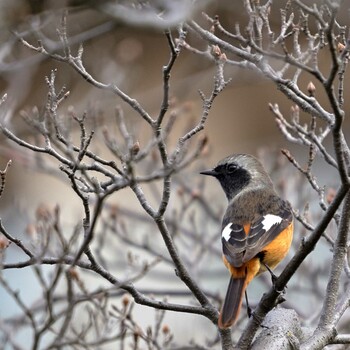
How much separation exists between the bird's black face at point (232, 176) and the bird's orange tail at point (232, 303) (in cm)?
162

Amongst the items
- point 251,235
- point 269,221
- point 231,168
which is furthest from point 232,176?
point 251,235

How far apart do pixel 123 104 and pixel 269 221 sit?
475cm

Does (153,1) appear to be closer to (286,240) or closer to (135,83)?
(286,240)

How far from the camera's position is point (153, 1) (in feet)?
21.7

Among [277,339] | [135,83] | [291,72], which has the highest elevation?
[135,83]

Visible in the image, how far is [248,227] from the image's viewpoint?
5.66 metres

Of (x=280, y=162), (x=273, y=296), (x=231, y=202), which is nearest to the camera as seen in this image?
(x=273, y=296)

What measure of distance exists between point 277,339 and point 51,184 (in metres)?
9.42

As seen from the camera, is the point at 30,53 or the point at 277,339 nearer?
the point at 277,339

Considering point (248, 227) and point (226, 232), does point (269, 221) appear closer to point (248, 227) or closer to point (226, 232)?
point (248, 227)

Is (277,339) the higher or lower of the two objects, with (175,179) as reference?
lower

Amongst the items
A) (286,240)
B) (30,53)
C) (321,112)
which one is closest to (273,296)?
(321,112)

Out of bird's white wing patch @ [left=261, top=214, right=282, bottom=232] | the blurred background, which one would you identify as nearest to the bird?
bird's white wing patch @ [left=261, top=214, right=282, bottom=232]

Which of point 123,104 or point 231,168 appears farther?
point 123,104
